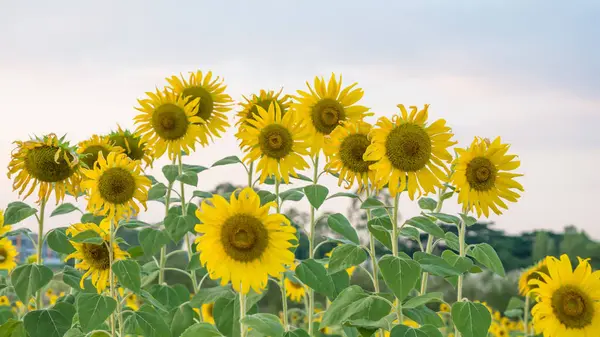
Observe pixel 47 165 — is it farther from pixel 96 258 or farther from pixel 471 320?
pixel 471 320

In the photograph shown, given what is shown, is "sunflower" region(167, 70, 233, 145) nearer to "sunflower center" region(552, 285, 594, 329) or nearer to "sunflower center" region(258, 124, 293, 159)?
"sunflower center" region(258, 124, 293, 159)

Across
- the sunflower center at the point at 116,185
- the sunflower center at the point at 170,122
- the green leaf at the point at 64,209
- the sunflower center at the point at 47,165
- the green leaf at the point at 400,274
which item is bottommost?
the green leaf at the point at 400,274

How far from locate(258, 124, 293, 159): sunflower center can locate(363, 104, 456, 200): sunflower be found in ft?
2.23

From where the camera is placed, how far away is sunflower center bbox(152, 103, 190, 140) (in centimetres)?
458

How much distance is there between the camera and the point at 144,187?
405 cm

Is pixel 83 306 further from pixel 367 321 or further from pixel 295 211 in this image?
pixel 295 211

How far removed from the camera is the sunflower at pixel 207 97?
190 inches

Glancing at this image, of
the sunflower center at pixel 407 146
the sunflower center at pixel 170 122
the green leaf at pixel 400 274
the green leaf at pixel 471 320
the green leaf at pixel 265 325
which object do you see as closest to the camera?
the green leaf at pixel 265 325

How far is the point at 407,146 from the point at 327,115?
3.13 feet

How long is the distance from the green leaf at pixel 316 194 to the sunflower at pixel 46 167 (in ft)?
4.31

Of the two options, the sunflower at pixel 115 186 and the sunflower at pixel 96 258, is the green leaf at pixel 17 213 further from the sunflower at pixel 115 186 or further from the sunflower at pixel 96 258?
the sunflower at pixel 115 186

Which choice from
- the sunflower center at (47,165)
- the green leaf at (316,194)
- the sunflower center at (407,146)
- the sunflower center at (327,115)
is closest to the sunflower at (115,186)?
the sunflower center at (47,165)

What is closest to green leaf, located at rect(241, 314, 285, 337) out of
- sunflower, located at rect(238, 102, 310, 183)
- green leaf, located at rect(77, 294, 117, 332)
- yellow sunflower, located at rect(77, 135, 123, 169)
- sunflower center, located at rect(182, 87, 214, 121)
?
green leaf, located at rect(77, 294, 117, 332)

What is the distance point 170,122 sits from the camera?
456cm
